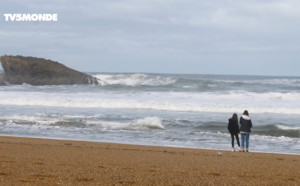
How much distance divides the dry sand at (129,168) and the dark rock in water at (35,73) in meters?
34.6

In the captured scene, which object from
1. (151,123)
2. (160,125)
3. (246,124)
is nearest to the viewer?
(246,124)

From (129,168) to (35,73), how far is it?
127 ft

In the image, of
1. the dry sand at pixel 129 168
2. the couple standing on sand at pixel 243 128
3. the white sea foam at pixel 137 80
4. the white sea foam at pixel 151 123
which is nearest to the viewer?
the dry sand at pixel 129 168

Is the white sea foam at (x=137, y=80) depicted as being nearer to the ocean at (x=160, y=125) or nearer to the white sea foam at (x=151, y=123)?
the ocean at (x=160, y=125)

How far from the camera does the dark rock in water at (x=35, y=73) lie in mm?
42875

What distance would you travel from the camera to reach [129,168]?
6715 mm

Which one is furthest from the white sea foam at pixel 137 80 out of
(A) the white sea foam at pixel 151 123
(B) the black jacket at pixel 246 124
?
(B) the black jacket at pixel 246 124

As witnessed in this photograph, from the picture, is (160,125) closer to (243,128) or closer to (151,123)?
(151,123)

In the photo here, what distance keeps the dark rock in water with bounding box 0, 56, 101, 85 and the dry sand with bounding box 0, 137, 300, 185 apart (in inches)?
1362

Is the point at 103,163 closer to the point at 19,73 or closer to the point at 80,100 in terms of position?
the point at 80,100

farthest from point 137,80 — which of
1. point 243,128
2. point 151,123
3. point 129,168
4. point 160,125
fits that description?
point 129,168

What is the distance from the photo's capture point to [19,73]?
43.3 meters

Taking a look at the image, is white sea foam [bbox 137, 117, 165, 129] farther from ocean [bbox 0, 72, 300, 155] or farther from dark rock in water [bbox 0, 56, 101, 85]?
dark rock in water [bbox 0, 56, 101, 85]

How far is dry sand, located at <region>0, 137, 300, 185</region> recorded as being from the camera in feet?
18.1
